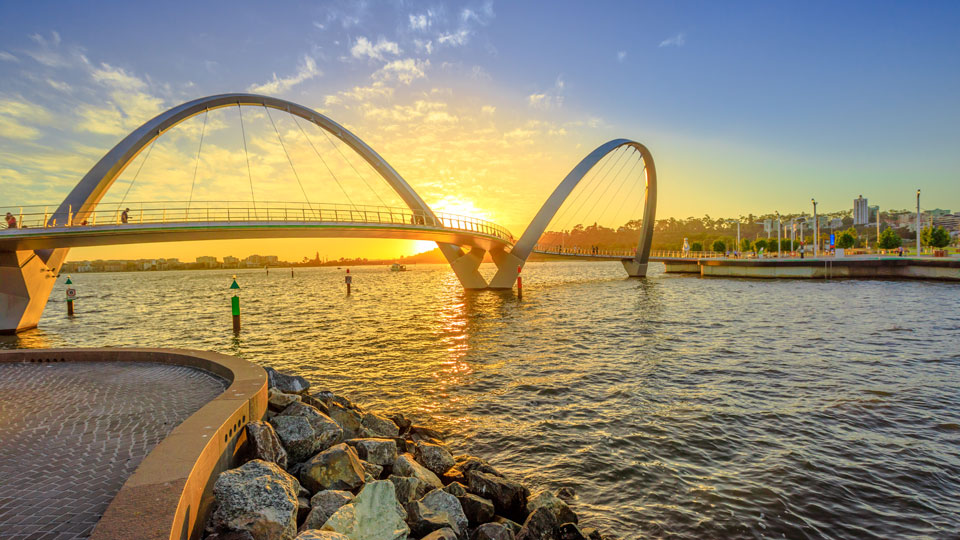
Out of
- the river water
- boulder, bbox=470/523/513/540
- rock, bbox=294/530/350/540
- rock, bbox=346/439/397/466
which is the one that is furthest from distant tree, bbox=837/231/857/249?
rock, bbox=294/530/350/540

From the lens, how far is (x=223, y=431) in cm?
461

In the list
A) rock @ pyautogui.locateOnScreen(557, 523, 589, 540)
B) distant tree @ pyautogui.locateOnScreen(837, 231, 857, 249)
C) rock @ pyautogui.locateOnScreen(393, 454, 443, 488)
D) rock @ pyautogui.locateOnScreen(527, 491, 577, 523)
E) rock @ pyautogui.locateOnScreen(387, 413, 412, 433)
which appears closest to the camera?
rock @ pyautogui.locateOnScreen(557, 523, 589, 540)

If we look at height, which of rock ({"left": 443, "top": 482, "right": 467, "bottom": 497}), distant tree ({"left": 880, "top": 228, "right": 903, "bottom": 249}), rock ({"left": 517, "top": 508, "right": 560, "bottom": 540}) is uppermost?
distant tree ({"left": 880, "top": 228, "right": 903, "bottom": 249})

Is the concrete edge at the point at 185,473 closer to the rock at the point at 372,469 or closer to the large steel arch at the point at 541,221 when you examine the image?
the rock at the point at 372,469

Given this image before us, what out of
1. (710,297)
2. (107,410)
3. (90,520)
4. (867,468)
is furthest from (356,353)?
(710,297)

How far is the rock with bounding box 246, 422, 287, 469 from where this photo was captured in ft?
16.3

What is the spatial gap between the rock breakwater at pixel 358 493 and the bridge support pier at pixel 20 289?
26564 millimetres

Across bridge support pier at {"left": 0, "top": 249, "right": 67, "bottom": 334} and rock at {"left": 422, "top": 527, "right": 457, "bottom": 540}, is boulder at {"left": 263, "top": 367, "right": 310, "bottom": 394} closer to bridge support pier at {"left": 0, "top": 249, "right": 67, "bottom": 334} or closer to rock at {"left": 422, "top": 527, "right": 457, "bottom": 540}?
rock at {"left": 422, "top": 527, "right": 457, "bottom": 540}

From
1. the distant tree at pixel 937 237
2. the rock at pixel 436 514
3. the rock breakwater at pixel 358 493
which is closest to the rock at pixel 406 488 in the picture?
the rock breakwater at pixel 358 493

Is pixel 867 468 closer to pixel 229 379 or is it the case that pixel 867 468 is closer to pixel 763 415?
pixel 763 415

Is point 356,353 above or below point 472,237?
below

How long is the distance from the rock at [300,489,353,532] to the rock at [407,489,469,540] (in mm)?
658

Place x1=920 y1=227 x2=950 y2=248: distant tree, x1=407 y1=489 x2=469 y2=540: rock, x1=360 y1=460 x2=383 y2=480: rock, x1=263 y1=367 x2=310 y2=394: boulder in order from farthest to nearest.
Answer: x1=920 y1=227 x2=950 y2=248: distant tree
x1=263 y1=367 x2=310 y2=394: boulder
x1=360 y1=460 x2=383 y2=480: rock
x1=407 y1=489 x2=469 y2=540: rock

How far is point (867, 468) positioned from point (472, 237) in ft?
109
